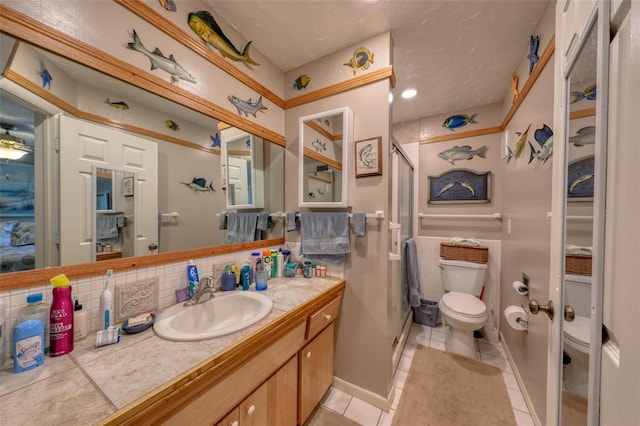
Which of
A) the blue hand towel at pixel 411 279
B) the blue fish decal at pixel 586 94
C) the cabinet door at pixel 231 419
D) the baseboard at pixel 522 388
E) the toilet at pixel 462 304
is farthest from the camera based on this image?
the blue hand towel at pixel 411 279

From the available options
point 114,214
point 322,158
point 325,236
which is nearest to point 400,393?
point 325,236

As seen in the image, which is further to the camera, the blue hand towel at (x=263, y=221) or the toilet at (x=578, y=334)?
the blue hand towel at (x=263, y=221)

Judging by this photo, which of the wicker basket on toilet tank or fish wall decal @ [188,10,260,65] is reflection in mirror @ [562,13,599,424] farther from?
the wicker basket on toilet tank

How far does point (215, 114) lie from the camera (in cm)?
132

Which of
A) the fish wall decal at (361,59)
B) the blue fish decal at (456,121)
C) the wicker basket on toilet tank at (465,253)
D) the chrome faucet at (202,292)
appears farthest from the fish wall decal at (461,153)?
the chrome faucet at (202,292)

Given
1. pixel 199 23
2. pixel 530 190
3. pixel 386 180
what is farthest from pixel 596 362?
pixel 199 23

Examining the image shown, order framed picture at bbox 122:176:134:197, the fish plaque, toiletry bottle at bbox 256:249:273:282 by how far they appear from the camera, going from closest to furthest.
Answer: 1. framed picture at bbox 122:176:134:197
2. toiletry bottle at bbox 256:249:273:282
3. the fish plaque

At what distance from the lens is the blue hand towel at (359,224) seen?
146cm

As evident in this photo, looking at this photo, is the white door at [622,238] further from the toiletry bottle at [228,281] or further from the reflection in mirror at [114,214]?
the reflection in mirror at [114,214]

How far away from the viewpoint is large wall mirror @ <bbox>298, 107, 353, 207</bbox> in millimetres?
1508

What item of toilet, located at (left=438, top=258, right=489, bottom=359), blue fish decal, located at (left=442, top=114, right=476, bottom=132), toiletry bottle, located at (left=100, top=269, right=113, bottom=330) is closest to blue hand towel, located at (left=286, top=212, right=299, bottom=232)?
toiletry bottle, located at (left=100, top=269, right=113, bottom=330)

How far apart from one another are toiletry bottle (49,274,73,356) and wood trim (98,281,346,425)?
0.44 metres

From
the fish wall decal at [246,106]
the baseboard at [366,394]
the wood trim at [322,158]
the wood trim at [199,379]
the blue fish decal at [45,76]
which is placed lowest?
the baseboard at [366,394]

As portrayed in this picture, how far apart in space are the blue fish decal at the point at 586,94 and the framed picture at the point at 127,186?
5.26 ft
